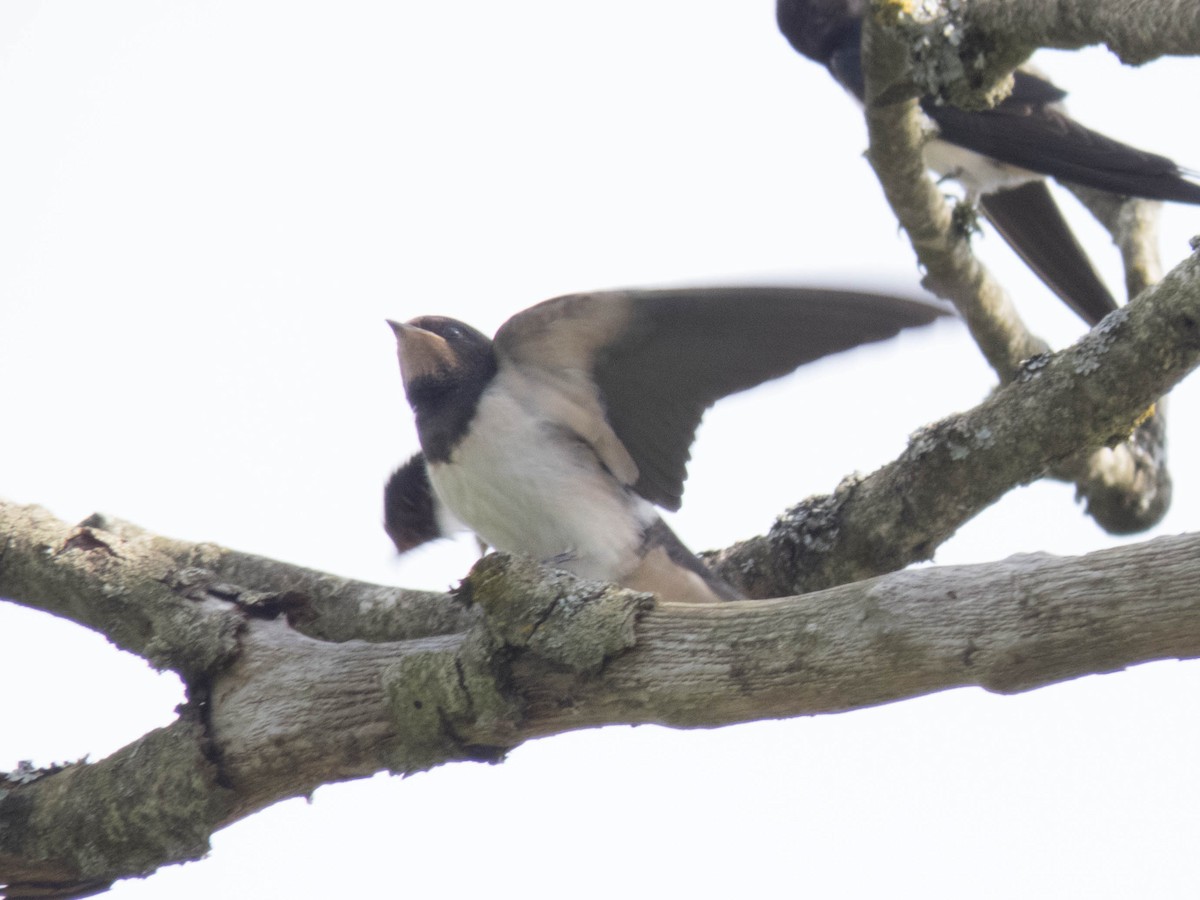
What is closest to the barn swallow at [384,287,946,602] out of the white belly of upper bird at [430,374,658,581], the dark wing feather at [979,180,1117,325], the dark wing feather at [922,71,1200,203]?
the white belly of upper bird at [430,374,658,581]

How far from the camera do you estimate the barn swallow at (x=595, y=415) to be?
11.7 ft

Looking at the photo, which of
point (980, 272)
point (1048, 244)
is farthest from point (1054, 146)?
point (980, 272)

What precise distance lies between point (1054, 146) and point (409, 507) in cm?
272

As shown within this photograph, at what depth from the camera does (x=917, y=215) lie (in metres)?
4.16

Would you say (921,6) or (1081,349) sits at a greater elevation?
(921,6)

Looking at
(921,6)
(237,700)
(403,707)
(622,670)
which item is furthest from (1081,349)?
(237,700)

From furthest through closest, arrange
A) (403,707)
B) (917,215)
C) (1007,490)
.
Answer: (917,215) → (1007,490) → (403,707)

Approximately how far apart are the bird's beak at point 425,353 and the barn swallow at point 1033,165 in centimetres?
208

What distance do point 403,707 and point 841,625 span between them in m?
0.88

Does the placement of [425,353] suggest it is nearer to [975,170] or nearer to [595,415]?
[595,415]

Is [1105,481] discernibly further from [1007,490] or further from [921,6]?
[921,6]

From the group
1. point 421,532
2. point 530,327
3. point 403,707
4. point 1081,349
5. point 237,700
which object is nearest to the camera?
point 403,707

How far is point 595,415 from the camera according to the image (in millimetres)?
3832

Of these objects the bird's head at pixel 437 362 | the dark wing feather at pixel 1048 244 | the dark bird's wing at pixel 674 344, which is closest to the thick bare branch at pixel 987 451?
the dark bird's wing at pixel 674 344
